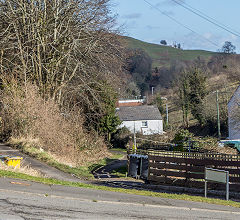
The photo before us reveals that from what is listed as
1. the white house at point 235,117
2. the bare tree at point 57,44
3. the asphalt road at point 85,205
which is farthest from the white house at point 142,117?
the asphalt road at point 85,205

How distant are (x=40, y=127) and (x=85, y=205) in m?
17.0

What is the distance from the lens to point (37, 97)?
1187 inches

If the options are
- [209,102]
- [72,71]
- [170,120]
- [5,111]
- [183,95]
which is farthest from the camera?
[170,120]

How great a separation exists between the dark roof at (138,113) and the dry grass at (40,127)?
3727cm

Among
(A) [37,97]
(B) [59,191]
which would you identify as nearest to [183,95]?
(A) [37,97]

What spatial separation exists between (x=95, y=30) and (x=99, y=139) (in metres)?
9.55

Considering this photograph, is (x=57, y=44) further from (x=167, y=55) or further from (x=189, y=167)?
(x=167, y=55)

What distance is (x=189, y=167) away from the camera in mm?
17688

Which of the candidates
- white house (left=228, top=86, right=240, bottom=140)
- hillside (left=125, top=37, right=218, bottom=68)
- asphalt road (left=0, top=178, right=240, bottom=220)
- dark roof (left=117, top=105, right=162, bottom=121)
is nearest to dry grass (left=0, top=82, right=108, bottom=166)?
asphalt road (left=0, top=178, right=240, bottom=220)

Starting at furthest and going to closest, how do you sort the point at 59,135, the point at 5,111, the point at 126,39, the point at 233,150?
1. the point at 126,39
2. the point at 233,150
3. the point at 5,111
4. the point at 59,135

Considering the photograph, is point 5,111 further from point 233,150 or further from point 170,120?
point 170,120

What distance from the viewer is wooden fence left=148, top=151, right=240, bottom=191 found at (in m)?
16.4

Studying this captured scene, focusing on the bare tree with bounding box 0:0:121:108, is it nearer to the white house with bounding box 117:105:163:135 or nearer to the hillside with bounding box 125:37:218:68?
the white house with bounding box 117:105:163:135

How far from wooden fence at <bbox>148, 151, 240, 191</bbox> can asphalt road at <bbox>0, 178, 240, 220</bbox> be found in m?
4.16
